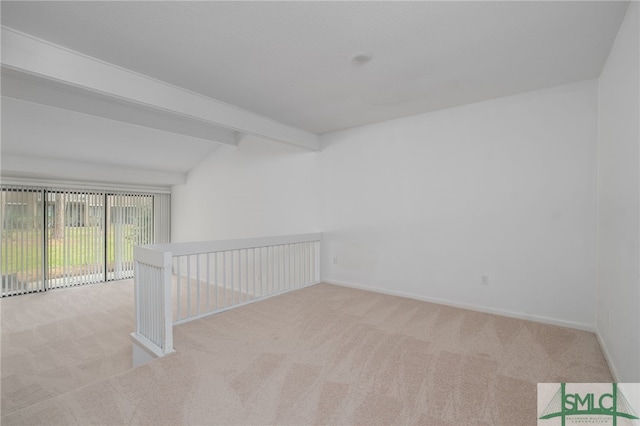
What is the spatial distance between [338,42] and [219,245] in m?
2.45

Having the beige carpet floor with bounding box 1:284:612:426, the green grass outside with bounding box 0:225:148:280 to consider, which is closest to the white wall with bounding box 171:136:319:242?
the green grass outside with bounding box 0:225:148:280

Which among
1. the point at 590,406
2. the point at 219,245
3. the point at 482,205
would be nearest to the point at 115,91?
the point at 219,245

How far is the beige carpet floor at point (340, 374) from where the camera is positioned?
1727mm

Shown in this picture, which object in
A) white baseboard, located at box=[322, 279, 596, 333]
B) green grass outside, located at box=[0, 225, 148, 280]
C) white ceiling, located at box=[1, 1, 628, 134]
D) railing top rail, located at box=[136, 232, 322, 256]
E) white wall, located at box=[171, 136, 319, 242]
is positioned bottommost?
white baseboard, located at box=[322, 279, 596, 333]

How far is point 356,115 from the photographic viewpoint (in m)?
4.00

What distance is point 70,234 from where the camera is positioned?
6.60m

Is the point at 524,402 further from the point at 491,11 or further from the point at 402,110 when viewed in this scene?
the point at 402,110

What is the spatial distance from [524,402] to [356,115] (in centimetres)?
343

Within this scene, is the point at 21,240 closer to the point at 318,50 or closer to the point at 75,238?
the point at 75,238

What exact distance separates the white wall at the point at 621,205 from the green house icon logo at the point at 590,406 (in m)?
0.15

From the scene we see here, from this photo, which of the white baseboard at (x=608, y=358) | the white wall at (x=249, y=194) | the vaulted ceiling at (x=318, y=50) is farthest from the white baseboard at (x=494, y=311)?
the vaulted ceiling at (x=318, y=50)

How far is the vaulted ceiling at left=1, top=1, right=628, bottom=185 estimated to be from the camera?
1911 millimetres

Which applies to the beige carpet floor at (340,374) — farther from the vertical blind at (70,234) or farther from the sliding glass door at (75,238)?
the sliding glass door at (75,238)

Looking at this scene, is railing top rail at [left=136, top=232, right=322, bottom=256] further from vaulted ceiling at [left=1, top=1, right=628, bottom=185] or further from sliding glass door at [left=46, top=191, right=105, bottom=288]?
sliding glass door at [left=46, top=191, right=105, bottom=288]
